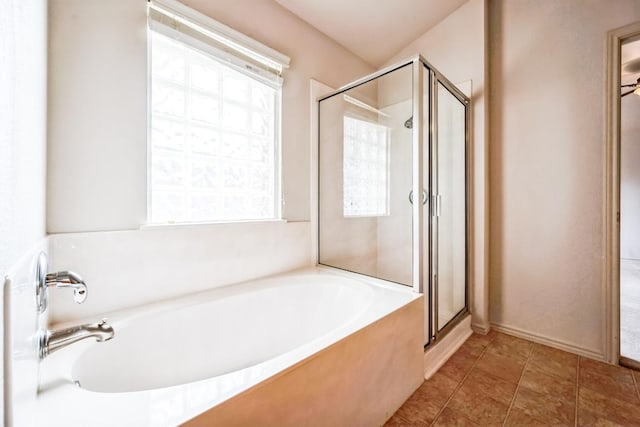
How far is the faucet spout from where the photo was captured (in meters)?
0.76

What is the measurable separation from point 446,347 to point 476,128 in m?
1.72

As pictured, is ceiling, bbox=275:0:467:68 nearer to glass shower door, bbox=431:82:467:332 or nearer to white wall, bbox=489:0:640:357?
white wall, bbox=489:0:640:357

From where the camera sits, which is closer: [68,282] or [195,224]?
[68,282]

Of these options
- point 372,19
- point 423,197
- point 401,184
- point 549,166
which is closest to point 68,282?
point 423,197

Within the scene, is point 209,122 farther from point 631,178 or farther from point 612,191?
point 631,178

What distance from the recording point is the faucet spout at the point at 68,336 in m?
0.76

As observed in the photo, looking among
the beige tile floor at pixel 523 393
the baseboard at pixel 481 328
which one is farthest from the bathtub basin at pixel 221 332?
the baseboard at pixel 481 328

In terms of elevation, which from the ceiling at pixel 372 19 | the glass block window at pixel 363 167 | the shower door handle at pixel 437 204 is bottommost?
the shower door handle at pixel 437 204

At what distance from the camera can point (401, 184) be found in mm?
1890

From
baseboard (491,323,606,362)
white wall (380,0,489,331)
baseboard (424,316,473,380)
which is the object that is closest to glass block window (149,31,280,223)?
baseboard (424,316,473,380)

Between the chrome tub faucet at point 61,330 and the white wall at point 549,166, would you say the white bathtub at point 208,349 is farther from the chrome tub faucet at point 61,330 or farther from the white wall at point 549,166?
the white wall at point 549,166

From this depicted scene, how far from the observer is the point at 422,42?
Result: 7.82ft

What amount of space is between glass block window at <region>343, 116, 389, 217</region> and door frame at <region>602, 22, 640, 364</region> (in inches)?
55.7

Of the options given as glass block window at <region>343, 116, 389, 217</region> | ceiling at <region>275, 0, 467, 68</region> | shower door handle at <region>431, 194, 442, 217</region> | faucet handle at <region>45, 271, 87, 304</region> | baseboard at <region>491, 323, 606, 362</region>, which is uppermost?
ceiling at <region>275, 0, 467, 68</region>
